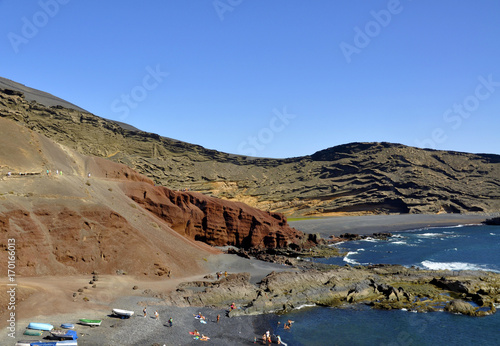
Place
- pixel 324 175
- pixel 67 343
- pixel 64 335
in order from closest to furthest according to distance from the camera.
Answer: pixel 67 343
pixel 64 335
pixel 324 175

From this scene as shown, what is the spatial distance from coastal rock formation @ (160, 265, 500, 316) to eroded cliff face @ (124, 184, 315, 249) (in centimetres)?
1833

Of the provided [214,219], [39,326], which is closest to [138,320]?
[39,326]

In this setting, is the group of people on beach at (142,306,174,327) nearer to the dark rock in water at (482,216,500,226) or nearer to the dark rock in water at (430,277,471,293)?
the dark rock in water at (430,277,471,293)

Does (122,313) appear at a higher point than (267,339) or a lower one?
higher

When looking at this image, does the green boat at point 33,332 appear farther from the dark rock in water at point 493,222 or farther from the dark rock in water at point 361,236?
the dark rock in water at point 493,222

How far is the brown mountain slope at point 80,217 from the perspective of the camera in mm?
34688

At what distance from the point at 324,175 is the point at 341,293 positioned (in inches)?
4348

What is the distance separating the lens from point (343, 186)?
449 feet

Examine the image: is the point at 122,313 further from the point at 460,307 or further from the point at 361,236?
the point at 361,236

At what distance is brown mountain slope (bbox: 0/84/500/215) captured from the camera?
400 feet

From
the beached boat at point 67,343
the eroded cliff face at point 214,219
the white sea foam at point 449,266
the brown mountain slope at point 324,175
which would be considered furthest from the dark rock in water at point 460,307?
the brown mountain slope at point 324,175

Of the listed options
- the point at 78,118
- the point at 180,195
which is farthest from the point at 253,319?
the point at 78,118

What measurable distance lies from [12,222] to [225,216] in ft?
125

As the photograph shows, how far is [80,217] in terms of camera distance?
38969 mm
